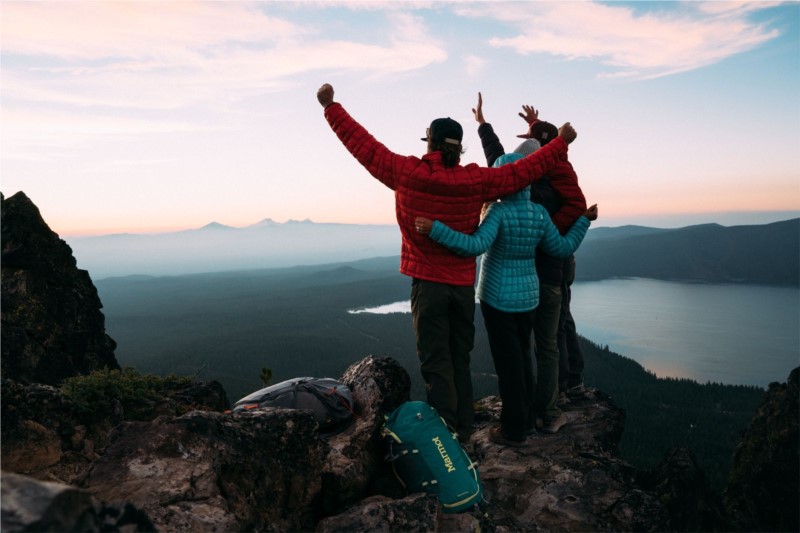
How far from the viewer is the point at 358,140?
5426 mm

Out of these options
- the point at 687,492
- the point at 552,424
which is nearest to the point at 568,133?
the point at 552,424

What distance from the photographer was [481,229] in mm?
5852

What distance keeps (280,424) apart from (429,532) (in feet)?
5.82

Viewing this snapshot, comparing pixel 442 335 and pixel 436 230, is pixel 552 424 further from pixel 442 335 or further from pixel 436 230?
pixel 436 230

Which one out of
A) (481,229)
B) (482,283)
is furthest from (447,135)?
(482,283)

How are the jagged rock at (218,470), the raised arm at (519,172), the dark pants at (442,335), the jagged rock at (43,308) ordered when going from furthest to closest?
the jagged rock at (43,308)
the raised arm at (519,172)
the dark pants at (442,335)
the jagged rock at (218,470)

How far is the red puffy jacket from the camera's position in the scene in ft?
17.7

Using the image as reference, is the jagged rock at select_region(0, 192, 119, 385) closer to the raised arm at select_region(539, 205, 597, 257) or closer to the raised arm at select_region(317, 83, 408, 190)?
the raised arm at select_region(317, 83, 408, 190)

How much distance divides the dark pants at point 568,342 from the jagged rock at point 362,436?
10.4 feet

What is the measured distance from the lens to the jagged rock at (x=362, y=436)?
191 inches

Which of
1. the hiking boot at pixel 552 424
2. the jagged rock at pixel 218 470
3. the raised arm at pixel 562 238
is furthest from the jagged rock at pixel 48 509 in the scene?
the hiking boot at pixel 552 424

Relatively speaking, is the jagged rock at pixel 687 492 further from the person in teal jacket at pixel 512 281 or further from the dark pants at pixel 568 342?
the person in teal jacket at pixel 512 281

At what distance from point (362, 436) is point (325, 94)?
4.21 metres

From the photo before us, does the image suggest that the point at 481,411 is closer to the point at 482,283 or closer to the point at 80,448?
the point at 482,283
